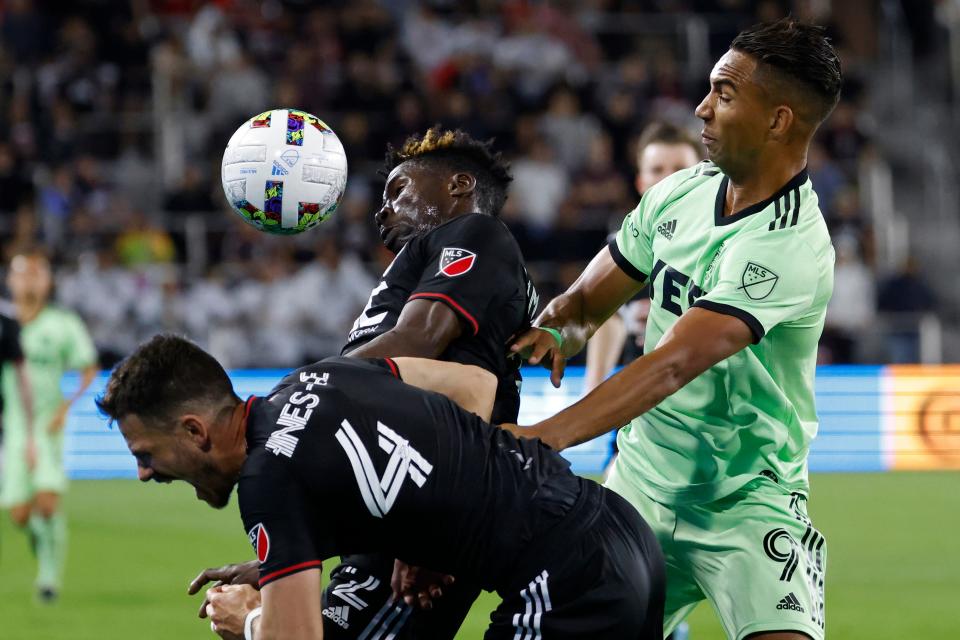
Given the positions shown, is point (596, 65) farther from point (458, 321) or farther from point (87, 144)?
point (458, 321)

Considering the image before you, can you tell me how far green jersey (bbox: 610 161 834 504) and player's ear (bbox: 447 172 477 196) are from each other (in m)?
0.60

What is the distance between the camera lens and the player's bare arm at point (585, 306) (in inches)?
188

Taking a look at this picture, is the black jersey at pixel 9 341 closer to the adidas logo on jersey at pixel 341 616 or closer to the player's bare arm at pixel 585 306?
the player's bare arm at pixel 585 306

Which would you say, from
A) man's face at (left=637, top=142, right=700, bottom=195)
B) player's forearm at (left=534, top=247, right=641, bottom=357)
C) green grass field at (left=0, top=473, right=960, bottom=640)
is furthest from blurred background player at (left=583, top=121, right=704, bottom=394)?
green grass field at (left=0, top=473, right=960, bottom=640)

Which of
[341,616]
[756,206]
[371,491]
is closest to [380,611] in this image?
[341,616]

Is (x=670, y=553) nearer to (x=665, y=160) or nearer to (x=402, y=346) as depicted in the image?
(x=402, y=346)

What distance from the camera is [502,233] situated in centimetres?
463

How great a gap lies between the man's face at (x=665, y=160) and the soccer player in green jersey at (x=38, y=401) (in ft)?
16.0

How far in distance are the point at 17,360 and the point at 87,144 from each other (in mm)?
8063

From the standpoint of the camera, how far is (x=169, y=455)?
Answer: 11.5 ft

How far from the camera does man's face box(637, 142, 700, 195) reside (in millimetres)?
6816

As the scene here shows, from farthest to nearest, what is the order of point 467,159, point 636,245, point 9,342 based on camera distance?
point 9,342, point 467,159, point 636,245

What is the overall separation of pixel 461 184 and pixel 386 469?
5.62 ft

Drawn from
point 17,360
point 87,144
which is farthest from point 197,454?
point 87,144
